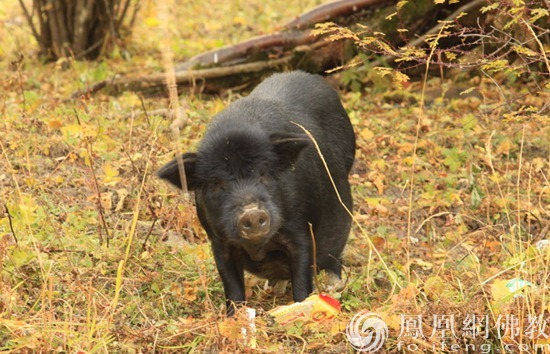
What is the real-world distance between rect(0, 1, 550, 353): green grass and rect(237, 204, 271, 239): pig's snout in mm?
384

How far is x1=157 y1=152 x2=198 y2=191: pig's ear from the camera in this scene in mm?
4641

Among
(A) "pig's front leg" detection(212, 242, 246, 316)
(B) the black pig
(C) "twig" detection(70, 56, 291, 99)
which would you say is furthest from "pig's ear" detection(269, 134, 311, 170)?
(C) "twig" detection(70, 56, 291, 99)

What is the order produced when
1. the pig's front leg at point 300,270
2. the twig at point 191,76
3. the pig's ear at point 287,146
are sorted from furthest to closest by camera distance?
1. the twig at point 191,76
2. the pig's front leg at point 300,270
3. the pig's ear at point 287,146

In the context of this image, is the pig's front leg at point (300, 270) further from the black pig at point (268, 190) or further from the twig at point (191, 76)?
the twig at point (191, 76)

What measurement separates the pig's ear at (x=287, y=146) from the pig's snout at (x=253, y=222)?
16.6 inches

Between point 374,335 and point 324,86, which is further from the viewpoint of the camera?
point 324,86

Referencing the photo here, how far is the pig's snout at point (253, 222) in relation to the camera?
4.28 meters

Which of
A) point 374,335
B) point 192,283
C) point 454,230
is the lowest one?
point 454,230

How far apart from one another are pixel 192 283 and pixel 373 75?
14.9ft

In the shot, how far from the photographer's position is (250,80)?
905 cm

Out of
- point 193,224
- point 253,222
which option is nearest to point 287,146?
point 253,222

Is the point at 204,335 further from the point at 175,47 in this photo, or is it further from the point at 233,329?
the point at 175,47

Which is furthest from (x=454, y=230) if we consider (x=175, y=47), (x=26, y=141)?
(x=175, y=47)

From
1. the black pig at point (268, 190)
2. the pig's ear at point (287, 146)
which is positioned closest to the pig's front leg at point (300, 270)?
the black pig at point (268, 190)
